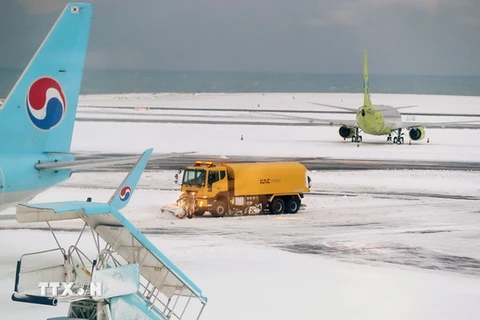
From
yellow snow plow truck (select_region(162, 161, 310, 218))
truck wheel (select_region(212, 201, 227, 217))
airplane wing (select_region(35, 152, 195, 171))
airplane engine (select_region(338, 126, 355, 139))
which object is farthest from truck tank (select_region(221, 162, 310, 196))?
airplane engine (select_region(338, 126, 355, 139))

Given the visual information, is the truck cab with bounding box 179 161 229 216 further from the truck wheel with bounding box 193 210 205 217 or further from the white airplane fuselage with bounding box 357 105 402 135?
the white airplane fuselage with bounding box 357 105 402 135

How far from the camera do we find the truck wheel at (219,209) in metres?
43.8

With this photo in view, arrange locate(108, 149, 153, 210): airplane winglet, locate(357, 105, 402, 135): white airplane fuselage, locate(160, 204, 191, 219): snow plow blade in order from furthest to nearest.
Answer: locate(357, 105, 402, 135): white airplane fuselage
locate(160, 204, 191, 219): snow plow blade
locate(108, 149, 153, 210): airplane winglet

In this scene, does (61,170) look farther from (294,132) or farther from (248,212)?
(294,132)

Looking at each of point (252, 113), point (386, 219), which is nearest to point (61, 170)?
point (386, 219)

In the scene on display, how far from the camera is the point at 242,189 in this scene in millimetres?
44344

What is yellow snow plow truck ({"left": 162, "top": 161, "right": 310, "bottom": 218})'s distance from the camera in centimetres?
4381

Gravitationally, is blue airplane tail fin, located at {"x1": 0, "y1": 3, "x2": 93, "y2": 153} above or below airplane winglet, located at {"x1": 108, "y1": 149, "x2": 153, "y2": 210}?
above

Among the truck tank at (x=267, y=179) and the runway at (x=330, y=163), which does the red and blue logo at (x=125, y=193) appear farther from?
the runway at (x=330, y=163)

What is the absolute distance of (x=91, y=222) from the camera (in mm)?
16203

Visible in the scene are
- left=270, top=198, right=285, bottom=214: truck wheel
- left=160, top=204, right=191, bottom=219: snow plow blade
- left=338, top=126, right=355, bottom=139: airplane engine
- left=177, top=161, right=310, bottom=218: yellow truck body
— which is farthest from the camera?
left=338, top=126, right=355, bottom=139: airplane engine

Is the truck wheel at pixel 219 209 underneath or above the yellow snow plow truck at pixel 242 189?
underneath

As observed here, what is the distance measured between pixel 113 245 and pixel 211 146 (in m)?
65.8
